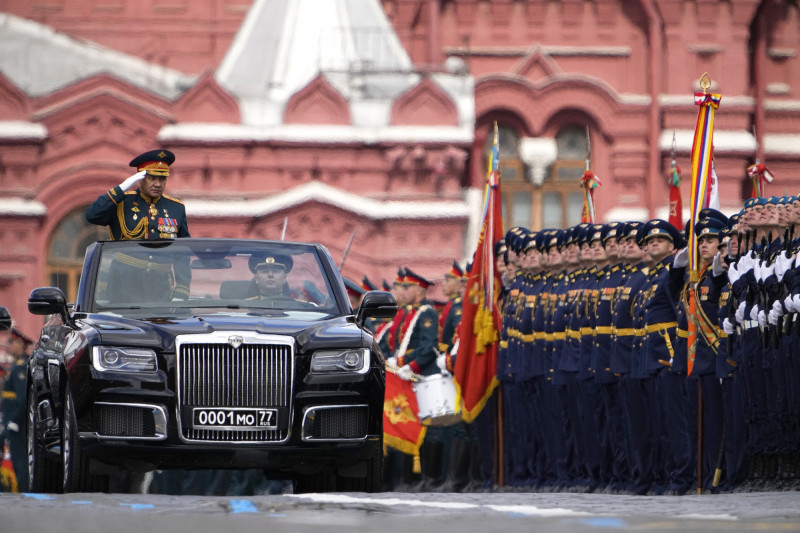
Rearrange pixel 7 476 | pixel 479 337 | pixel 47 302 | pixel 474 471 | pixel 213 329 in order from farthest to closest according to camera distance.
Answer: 1. pixel 7 476
2. pixel 474 471
3. pixel 479 337
4. pixel 47 302
5. pixel 213 329

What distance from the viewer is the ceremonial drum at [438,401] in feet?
54.0

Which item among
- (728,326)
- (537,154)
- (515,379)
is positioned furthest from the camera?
(537,154)

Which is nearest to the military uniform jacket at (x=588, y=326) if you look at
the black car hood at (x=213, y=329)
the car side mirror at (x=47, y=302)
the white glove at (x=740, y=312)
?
the white glove at (x=740, y=312)

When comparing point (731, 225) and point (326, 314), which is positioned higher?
point (731, 225)

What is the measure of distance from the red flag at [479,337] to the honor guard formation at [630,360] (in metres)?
0.12

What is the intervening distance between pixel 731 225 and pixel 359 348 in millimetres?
3263

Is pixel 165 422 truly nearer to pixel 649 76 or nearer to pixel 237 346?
pixel 237 346

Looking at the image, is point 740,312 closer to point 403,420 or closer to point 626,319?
point 626,319

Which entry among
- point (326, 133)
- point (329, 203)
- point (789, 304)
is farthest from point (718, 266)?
point (326, 133)

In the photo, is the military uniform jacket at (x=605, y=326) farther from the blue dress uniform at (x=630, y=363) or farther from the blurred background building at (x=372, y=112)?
the blurred background building at (x=372, y=112)

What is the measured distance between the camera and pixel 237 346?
9203mm

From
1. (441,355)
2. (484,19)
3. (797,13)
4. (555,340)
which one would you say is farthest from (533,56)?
(555,340)

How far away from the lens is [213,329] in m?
9.27

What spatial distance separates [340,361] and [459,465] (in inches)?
307
